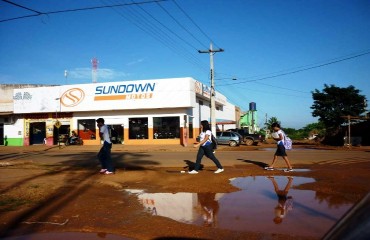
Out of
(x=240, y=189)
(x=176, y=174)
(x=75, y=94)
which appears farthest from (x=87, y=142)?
(x=240, y=189)

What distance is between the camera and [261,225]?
559cm

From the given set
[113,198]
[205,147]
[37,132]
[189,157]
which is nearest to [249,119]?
[37,132]

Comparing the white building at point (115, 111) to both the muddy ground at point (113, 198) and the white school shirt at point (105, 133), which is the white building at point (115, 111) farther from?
the muddy ground at point (113, 198)

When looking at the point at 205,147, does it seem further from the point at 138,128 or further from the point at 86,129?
the point at 86,129

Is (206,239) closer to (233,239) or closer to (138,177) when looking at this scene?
(233,239)

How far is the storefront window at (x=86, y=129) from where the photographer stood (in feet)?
118

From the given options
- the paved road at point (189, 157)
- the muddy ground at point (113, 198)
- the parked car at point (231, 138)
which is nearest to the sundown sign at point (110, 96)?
the parked car at point (231, 138)

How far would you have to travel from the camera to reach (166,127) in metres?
33.8

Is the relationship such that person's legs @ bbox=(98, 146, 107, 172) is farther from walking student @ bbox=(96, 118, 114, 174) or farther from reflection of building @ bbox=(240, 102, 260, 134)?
reflection of building @ bbox=(240, 102, 260, 134)

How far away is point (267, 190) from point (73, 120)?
30.7m

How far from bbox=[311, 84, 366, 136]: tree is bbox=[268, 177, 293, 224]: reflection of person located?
31306 millimetres

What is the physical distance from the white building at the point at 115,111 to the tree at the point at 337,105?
12.7 metres

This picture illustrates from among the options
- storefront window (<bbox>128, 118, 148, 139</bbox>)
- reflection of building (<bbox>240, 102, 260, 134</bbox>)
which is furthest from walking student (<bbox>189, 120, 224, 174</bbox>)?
reflection of building (<bbox>240, 102, 260, 134</bbox>)

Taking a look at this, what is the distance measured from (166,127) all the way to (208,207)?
2697 centimetres
